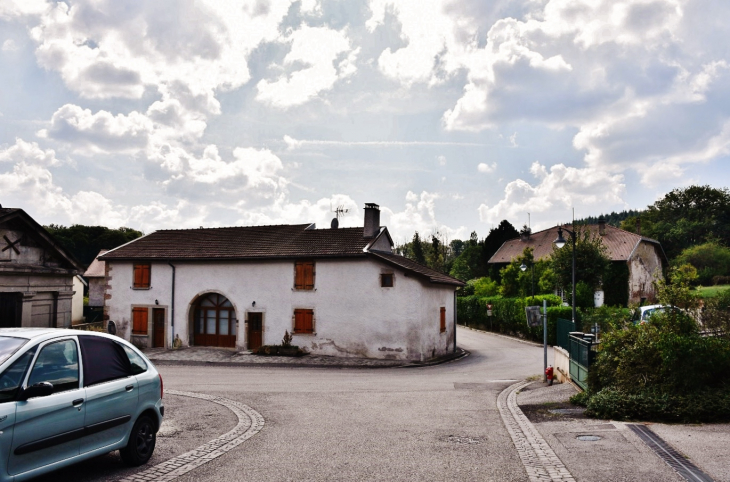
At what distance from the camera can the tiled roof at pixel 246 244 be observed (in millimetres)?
28016

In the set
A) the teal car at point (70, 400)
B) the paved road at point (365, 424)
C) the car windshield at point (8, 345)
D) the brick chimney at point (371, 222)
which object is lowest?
the paved road at point (365, 424)

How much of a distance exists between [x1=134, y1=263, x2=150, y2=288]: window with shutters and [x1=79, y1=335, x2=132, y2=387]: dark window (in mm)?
24093

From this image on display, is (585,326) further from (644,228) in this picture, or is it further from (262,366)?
(644,228)

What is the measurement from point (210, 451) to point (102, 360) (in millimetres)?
2441

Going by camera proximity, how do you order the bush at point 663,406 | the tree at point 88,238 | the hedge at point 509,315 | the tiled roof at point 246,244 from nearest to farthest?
the bush at point 663,406 < the tiled roof at point 246,244 < the hedge at point 509,315 < the tree at point 88,238

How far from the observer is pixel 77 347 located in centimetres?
678

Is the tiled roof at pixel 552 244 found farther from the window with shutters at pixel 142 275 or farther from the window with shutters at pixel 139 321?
the window with shutters at pixel 139 321

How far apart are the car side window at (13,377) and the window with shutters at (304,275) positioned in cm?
2164

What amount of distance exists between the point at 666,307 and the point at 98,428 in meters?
11.1

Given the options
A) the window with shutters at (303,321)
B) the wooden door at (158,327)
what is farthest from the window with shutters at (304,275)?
the wooden door at (158,327)

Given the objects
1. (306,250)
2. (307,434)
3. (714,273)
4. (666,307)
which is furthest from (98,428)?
(714,273)

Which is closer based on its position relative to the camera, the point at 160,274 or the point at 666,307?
the point at 666,307

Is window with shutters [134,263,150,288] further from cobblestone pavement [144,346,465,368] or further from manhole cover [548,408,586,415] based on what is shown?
manhole cover [548,408,586,415]

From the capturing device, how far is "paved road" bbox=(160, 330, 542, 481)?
25.3 feet
